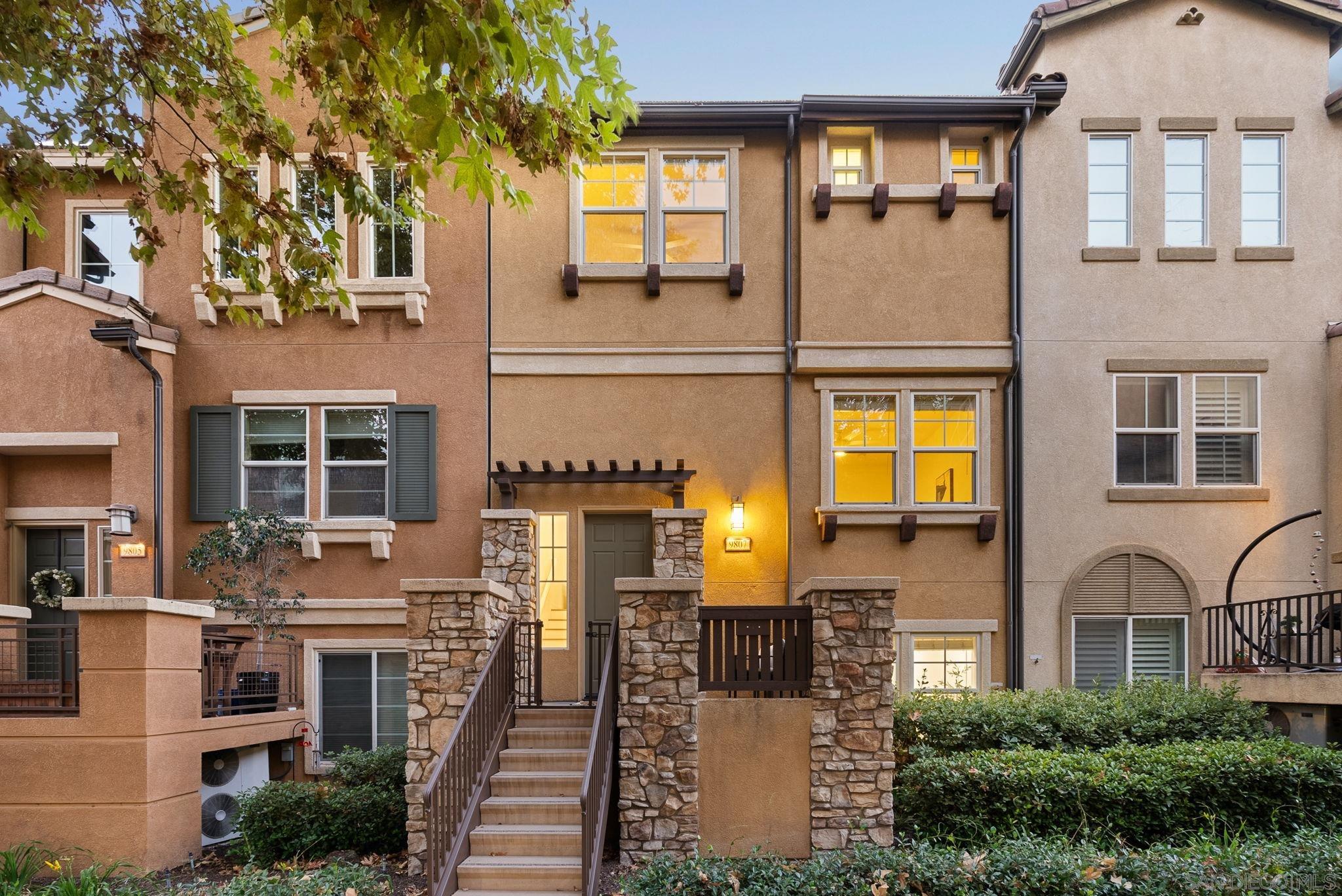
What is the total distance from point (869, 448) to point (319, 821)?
296 inches

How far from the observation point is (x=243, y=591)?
34.3 ft

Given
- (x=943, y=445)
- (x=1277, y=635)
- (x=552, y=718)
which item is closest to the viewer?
(x=552, y=718)

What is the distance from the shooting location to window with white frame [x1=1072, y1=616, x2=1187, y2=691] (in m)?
10.8

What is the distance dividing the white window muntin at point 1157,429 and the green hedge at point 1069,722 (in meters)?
2.98

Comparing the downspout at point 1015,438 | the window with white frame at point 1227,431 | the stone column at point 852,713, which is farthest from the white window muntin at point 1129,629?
the stone column at point 852,713

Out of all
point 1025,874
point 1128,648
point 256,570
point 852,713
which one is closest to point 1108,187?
point 1128,648

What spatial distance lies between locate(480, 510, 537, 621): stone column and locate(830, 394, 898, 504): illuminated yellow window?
4033 mm

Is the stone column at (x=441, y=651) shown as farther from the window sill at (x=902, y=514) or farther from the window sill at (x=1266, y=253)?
the window sill at (x=1266, y=253)

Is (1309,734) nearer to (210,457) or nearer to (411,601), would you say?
(411,601)

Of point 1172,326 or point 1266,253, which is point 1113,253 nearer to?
point 1172,326

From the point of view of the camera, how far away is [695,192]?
36.9 feet

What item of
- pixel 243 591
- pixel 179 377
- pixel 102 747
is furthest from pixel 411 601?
pixel 179 377

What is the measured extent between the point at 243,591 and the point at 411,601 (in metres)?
4.00

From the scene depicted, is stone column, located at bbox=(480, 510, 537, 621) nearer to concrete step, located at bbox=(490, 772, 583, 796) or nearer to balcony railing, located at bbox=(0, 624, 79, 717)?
concrete step, located at bbox=(490, 772, 583, 796)
